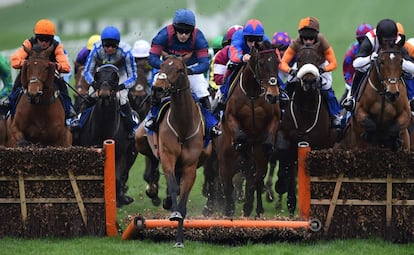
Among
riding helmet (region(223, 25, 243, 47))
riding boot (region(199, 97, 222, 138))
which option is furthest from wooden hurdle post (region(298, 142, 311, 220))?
riding helmet (region(223, 25, 243, 47))

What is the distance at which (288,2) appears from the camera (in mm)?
63969

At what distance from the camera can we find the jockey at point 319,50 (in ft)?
43.4

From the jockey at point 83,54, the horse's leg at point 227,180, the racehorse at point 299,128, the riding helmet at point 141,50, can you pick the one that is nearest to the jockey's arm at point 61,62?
the horse's leg at point 227,180

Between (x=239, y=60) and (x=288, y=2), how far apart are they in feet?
169

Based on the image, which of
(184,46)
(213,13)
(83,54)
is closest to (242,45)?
(184,46)

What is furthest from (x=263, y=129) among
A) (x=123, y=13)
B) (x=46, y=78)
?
(x=123, y=13)

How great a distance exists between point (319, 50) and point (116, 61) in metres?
3.07

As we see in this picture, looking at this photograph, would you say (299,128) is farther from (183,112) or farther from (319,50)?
(183,112)

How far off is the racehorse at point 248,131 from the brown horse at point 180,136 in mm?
1310

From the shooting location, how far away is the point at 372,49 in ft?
41.2

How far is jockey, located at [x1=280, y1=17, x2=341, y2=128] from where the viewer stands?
13.2 m

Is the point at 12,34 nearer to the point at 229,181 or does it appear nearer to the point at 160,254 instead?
the point at 229,181

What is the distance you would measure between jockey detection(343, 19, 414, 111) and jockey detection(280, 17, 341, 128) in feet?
1.54

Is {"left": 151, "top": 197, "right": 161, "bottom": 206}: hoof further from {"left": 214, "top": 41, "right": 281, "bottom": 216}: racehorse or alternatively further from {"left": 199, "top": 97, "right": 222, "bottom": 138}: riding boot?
{"left": 199, "top": 97, "right": 222, "bottom": 138}: riding boot
